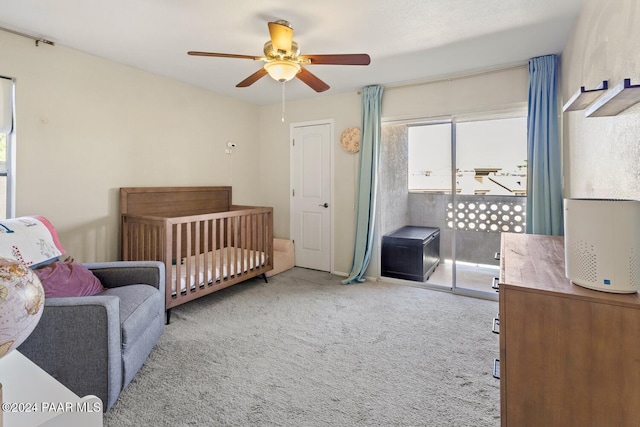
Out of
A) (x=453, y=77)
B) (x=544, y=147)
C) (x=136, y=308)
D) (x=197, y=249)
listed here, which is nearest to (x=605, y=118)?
(x=544, y=147)

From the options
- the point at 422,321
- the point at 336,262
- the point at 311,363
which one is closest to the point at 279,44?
the point at 311,363

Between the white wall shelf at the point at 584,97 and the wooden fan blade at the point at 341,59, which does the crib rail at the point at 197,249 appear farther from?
the white wall shelf at the point at 584,97

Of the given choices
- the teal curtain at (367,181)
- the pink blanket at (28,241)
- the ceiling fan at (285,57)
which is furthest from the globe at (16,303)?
the teal curtain at (367,181)

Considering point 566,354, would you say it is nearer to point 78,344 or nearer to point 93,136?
point 78,344

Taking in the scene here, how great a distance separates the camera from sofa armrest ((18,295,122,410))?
162 centimetres

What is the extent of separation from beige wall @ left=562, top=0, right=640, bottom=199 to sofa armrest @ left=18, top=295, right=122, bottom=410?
2.45 metres

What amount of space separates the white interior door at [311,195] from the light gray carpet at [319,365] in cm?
119

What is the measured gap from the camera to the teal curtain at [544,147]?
9.48ft

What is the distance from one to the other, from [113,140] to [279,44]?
2027 millimetres

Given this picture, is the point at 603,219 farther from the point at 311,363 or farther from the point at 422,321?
the point at 422,321

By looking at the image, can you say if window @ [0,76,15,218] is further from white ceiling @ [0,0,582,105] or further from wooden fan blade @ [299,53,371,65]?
wooden fan blade @ [299,53,371,65]

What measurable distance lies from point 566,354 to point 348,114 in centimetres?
354

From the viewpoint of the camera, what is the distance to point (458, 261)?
418 cm

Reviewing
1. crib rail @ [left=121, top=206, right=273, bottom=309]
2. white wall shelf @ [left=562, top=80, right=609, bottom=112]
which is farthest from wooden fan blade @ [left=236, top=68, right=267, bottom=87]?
white wall shelf @ [left=562, top=80, right=609, bottom=112]
